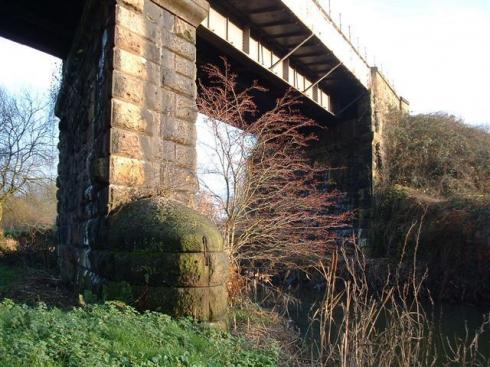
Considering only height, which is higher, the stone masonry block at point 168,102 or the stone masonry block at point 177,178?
the stone masonry block at point 168,102

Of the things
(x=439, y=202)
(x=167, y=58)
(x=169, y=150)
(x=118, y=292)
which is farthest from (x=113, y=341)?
(x=439, y=202)

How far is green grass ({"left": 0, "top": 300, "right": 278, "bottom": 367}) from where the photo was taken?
2.80m

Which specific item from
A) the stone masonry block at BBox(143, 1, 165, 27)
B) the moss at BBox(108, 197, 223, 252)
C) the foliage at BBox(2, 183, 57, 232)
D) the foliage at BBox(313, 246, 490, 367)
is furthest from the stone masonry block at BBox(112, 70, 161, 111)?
the foliage at BBox(2, 183, 57, 232)

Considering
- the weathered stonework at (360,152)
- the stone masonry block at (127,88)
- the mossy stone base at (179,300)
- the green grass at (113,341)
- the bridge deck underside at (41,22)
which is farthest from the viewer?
the weathered stonework at (360,152)

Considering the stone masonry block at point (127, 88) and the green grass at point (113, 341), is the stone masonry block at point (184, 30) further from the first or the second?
the green grass at point (113, 341)

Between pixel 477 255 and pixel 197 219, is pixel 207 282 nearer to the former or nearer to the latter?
pixel 197 219

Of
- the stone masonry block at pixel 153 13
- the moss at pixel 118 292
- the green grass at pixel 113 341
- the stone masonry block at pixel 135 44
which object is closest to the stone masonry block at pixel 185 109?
the stone masonry block at pixel 135 44

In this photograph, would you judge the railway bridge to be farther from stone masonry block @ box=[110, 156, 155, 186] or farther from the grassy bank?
the grassy bank

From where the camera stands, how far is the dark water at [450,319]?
27.1ft

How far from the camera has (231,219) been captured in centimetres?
744

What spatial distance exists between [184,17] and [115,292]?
11.3 feet

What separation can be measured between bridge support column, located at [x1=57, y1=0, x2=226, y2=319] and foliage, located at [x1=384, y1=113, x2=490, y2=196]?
11.5m

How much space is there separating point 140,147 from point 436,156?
1347 centimetres

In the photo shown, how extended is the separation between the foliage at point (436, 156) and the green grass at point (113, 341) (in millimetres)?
12945
